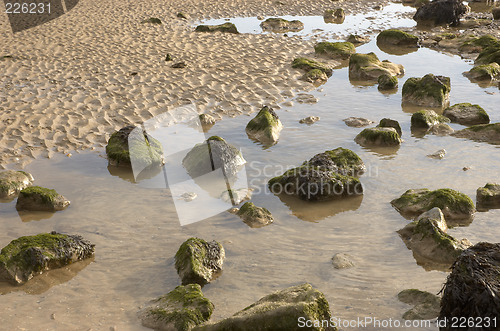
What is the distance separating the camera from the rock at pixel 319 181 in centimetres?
939

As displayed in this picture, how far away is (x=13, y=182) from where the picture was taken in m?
9.64

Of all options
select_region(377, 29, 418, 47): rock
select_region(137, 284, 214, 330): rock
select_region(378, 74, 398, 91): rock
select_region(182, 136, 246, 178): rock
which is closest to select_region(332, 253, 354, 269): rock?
select_region(137, 284, 214, 330): rock

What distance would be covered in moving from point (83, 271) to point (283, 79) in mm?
10439

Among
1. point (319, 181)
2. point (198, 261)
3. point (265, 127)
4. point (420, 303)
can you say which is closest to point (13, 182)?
point (198, 261)

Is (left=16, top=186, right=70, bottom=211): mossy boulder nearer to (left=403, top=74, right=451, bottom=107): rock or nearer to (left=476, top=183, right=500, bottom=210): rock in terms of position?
(left=476, top=183, right=500, bottom=210): rock

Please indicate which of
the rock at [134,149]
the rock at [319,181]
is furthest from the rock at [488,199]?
the rock at [134,149]

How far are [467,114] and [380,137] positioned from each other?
298 centimetres

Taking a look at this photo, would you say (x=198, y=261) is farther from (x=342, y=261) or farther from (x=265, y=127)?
(x=265, y=127)

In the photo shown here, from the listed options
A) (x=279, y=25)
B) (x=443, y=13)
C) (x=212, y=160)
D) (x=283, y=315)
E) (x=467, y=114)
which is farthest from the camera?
(x=443, y=13)

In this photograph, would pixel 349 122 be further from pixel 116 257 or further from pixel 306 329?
pixel 306 329

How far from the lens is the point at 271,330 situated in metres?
5.40

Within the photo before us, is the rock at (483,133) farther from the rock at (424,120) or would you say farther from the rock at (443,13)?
the rock at (443,13)

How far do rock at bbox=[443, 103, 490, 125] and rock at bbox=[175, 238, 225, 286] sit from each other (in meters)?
8.16

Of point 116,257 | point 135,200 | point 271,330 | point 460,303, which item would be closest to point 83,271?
point 116,257
